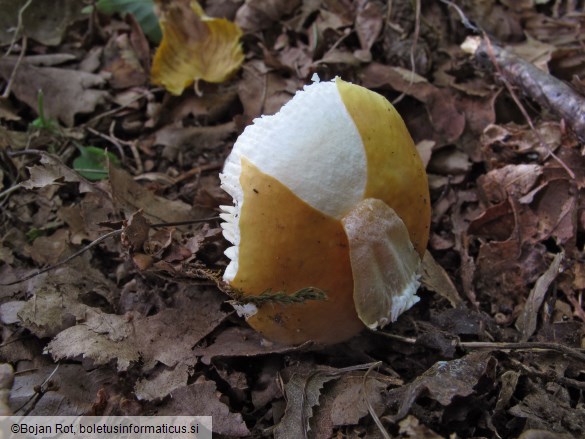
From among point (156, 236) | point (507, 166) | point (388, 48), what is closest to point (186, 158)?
point (156, 236)

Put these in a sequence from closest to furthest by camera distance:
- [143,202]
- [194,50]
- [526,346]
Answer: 1. [526,346]
2. [143,202]
3. [194,50]

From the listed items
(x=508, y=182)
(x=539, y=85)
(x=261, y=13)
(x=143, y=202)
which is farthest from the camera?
(x=261, y=13)

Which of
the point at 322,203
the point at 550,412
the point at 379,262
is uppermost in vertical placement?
the point at 322,203

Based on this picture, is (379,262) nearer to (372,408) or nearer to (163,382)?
(372,408)

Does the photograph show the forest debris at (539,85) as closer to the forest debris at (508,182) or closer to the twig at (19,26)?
the forest debris at (508,182)

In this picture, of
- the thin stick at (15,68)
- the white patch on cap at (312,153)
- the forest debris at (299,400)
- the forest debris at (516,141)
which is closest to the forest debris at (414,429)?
the forest debris at (299,400)

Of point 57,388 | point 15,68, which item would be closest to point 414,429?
point 57,388

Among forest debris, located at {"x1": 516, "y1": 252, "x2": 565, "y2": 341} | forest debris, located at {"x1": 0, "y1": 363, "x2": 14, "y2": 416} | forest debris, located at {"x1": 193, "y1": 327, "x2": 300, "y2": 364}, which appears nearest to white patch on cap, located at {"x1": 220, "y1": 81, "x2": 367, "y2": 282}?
forest debris, located at {"x1": 193, "y1": 327, "x2": 300, "y2": 364}
